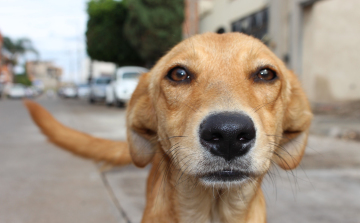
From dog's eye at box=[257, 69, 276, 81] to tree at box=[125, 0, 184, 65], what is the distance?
18155mm

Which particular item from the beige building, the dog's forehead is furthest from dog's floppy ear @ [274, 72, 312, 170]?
the beige building

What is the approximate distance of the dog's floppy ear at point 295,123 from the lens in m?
2.38

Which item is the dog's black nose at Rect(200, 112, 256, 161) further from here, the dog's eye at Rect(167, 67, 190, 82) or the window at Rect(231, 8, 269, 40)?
the window at Rect(231, 8, 269, 40)

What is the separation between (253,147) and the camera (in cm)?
158

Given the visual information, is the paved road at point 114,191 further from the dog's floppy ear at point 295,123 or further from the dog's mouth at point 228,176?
the dog's mouth at point 228,176

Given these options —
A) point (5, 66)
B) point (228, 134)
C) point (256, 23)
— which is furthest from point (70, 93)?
point (5, 66)

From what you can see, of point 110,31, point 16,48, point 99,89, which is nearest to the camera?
point 99,89

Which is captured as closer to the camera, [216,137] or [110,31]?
[216,137]

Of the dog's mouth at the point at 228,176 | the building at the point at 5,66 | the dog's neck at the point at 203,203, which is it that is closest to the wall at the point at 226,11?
the dog's neck at the point at 203,203

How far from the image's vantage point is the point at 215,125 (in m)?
1.49

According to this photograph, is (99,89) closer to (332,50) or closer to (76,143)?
(332,50)

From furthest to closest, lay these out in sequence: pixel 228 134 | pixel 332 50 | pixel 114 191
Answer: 1. pixel 332 50
2. pixel 114 191
3. pixel 228 134

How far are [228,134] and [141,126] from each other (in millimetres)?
1131

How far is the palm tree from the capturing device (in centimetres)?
7962
